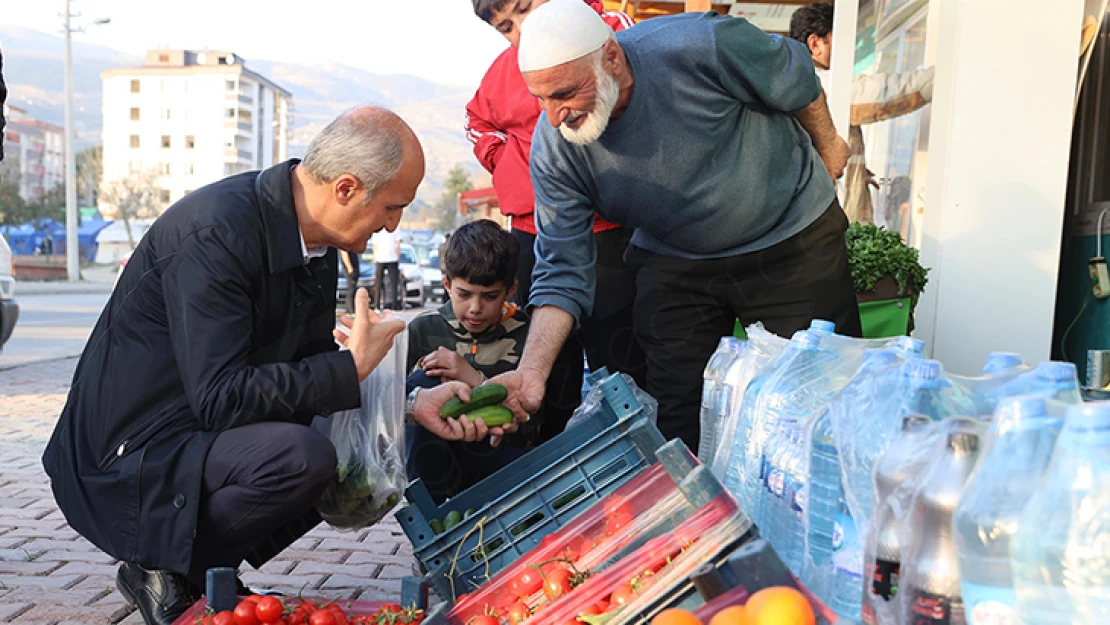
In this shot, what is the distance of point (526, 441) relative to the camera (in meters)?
4.09

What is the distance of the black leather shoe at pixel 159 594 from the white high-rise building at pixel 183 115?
428 feet

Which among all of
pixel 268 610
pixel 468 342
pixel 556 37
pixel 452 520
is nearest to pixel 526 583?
pixel 452 520

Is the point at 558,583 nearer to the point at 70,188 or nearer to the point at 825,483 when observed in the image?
the point at 825,483

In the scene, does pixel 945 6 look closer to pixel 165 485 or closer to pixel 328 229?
pixel 328 229

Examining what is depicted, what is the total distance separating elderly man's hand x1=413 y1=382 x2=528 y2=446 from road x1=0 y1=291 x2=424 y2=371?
142 inches

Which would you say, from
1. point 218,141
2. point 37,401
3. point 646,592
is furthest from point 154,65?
point 646,592

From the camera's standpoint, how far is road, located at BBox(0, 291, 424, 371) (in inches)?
496

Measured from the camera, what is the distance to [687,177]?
340 centimetres

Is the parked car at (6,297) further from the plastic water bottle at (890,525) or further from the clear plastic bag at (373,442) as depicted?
the plastic water bottle at (890,525)

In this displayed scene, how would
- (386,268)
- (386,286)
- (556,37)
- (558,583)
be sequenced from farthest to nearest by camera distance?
(386,286) → (386,268) → (556,37) → (558,583)

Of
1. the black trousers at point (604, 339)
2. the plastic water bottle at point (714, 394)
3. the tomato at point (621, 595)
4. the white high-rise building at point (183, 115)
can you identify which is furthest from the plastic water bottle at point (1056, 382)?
the white high-rise building at point (183, 115)

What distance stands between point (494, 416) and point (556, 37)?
1.21 meters

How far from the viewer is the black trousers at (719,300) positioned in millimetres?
3547

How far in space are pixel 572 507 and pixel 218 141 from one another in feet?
447
